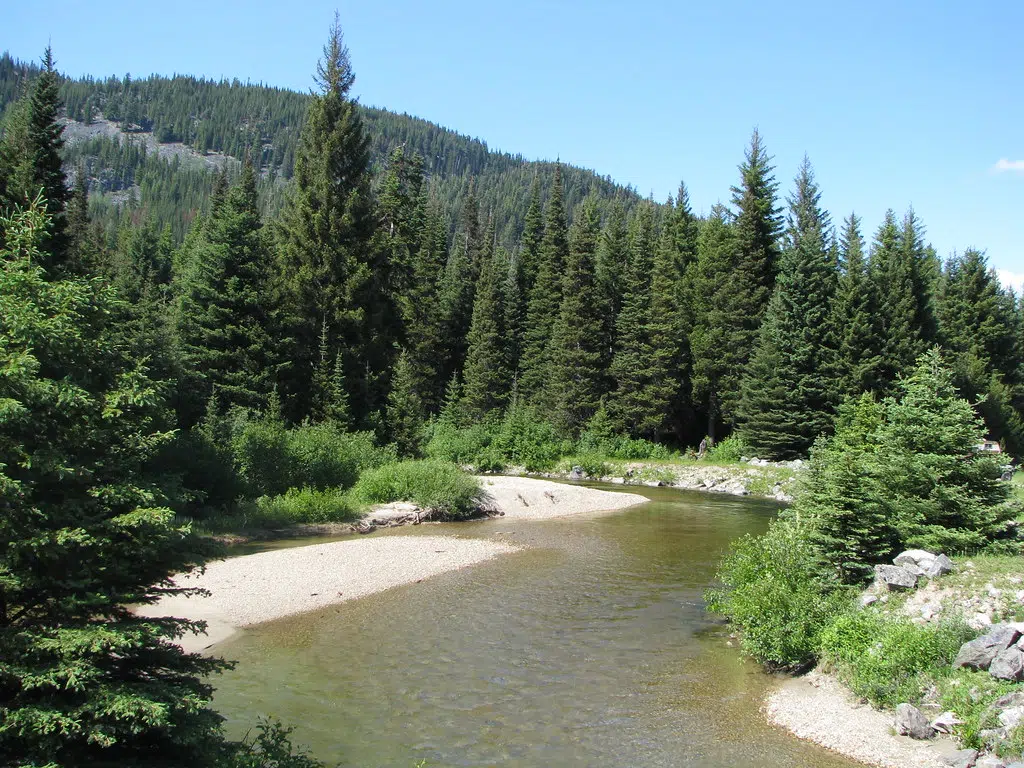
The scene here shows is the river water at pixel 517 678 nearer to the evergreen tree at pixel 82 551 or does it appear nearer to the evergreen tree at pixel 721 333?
the evergreen tree at pixel 82 551

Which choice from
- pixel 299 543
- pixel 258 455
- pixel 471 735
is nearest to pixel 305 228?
pixel 258 455

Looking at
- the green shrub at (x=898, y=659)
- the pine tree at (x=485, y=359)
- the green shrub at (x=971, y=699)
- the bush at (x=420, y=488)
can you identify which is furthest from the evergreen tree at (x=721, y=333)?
the green shrub at (x=971, y=699)

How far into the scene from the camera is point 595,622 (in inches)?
604

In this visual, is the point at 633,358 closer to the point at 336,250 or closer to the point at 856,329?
the point at 856,329

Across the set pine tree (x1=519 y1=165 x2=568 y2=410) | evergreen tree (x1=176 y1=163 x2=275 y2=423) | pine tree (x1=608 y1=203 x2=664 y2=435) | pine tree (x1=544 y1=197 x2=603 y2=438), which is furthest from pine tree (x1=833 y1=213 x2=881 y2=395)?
evergreen tree (x1=176 y1=163 x2=275 y2=423)

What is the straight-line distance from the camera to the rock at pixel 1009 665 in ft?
31.0

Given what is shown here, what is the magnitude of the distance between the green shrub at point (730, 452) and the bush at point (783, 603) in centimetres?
3030

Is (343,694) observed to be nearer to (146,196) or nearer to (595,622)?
(595,622)

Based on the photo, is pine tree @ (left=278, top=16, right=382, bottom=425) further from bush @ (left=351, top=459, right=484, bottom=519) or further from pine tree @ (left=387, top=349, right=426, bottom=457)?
bush @ (left=351, top=459, right=484, bottom=519)

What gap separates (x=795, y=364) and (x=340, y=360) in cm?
2643

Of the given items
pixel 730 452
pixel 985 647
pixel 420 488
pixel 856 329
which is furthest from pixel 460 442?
pixel 985 647

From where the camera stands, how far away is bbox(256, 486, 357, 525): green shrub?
24672 millimetres

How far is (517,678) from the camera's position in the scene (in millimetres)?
12234

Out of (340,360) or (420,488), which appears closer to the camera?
(420,488)
